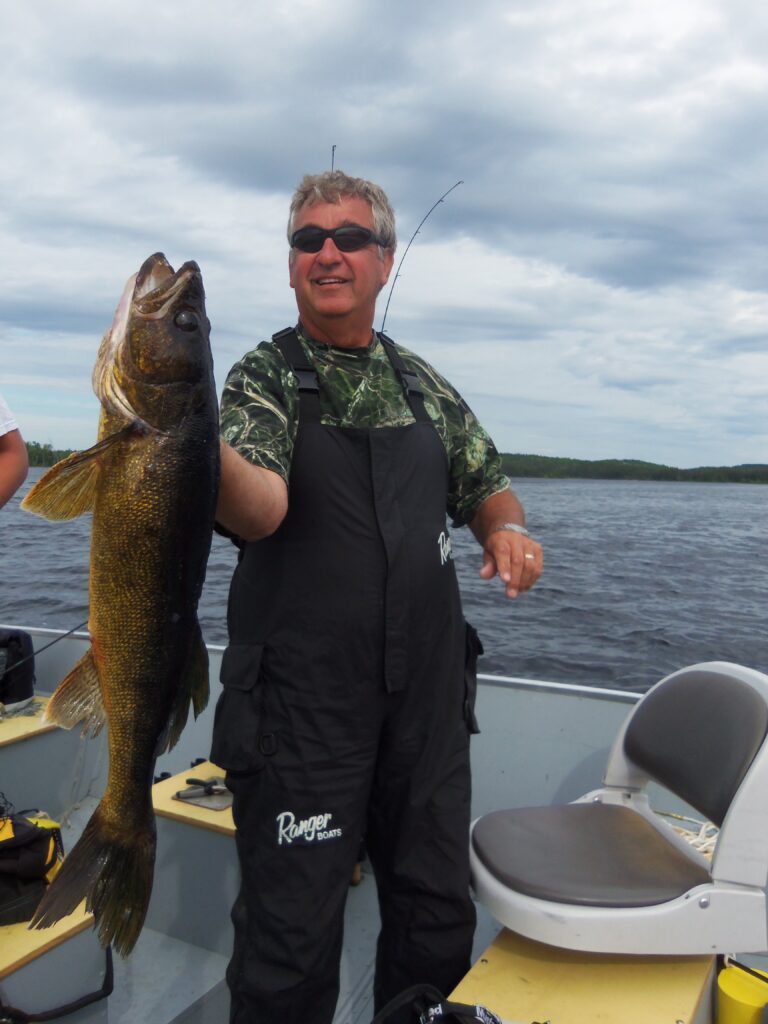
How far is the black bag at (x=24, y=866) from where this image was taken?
289 cm

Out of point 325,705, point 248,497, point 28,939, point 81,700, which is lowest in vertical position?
point 28,939

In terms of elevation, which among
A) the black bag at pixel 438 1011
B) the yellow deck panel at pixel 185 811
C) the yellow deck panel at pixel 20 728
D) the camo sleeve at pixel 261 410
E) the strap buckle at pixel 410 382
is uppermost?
the strap buckle at pixel 410 382

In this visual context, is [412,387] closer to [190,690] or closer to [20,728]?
[190,690]

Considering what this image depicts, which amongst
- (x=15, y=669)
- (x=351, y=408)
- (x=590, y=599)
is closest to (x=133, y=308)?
(x=351, y=408)

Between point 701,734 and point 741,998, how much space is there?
2.47 feet

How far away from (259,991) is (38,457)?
820cm

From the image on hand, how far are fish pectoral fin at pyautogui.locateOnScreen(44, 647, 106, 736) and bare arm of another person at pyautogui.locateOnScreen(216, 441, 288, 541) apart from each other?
0.45 meters

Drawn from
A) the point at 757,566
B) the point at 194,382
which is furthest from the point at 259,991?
the point at 757,566

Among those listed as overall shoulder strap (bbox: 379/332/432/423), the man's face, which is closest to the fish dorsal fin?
the man's face

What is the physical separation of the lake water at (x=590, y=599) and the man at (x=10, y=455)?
4.49 m

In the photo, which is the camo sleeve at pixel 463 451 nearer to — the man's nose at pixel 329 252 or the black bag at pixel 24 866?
Answer: the man's nose at pixel 329 252

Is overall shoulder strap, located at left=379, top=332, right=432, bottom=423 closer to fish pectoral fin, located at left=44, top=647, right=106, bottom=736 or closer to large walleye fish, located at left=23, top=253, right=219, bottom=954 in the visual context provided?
large walleye fish, located at left=23, top=253, right=219, bottom=954

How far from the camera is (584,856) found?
2680 millimetres

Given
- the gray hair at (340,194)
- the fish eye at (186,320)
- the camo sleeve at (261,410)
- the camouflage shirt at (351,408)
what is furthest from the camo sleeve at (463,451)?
the fish eye at (186,320)
